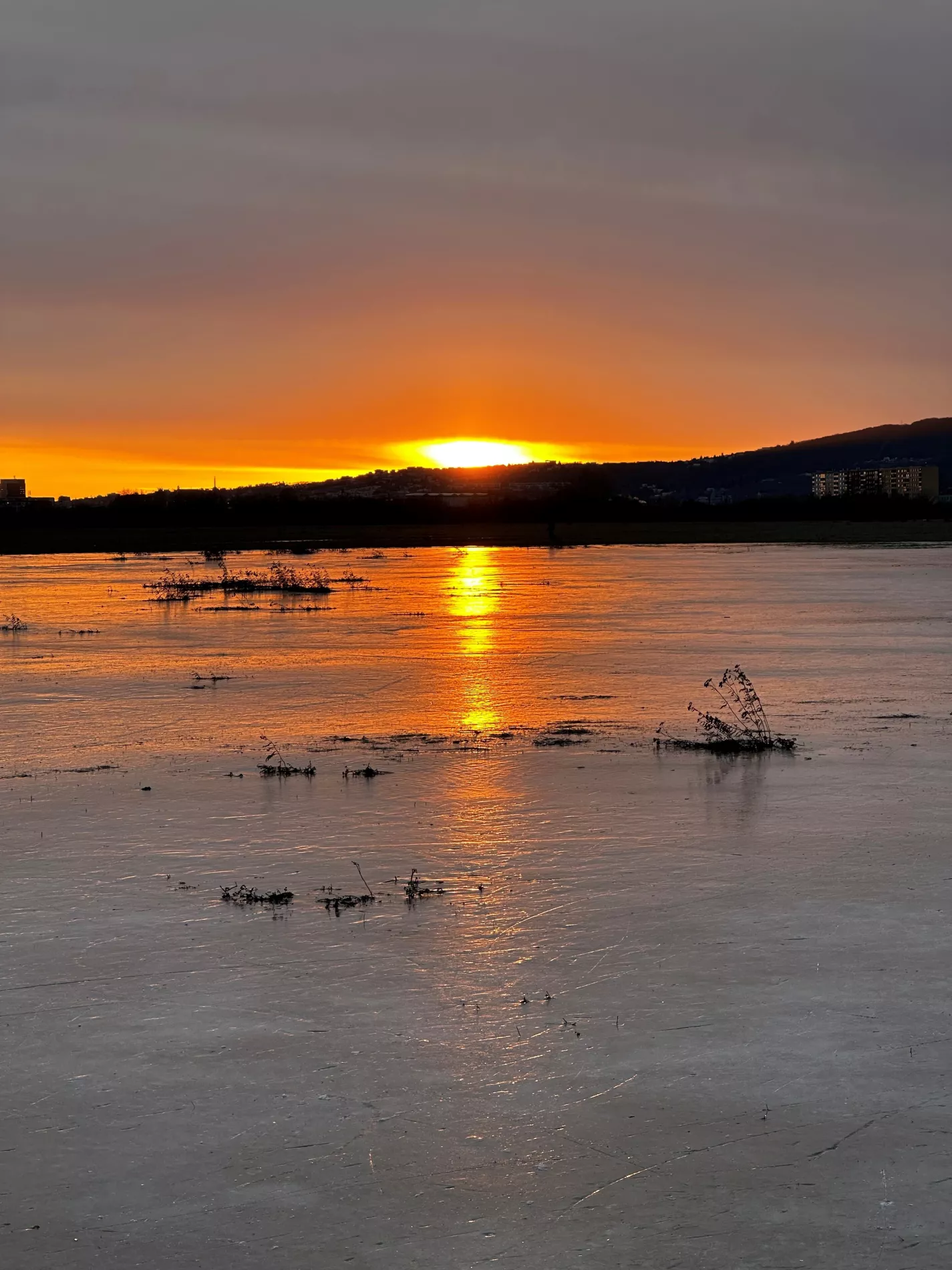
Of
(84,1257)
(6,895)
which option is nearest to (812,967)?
(84,1257)

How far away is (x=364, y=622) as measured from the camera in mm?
31078

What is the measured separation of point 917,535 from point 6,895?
103024 mm

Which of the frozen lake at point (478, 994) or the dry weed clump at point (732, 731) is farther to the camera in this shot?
the dry weed clump at point (732, 731)

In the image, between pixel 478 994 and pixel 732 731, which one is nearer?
pixel 478 994

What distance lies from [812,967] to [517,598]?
31.8 meters

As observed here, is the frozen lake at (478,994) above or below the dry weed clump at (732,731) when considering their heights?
below

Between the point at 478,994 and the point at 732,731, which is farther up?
the point at 732,731

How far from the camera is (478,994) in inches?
268

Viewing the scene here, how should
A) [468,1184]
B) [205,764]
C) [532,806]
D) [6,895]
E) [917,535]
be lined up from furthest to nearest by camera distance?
[917,535], [205,764], [532,806], [6,895], [468,1184]

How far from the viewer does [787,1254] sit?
4.43 meters

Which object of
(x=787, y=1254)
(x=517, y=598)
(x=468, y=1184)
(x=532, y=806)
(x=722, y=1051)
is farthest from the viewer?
(x=517, y=598)

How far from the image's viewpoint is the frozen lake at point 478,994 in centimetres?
471

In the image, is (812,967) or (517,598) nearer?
(812,967)

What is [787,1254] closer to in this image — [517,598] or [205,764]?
[205,764]
